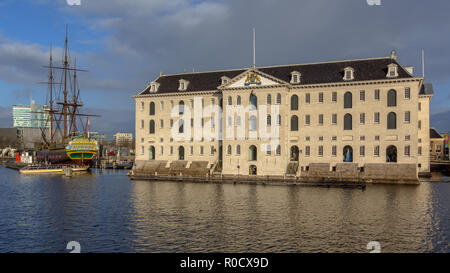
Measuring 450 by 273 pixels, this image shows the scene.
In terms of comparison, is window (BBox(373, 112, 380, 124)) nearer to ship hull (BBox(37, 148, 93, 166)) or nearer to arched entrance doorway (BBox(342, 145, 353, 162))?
arched entrance doorway (BBox(342, 145, 353, 162))

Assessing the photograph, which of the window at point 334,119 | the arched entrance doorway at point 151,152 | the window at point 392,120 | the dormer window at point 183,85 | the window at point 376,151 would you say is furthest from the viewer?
the arched entrance doorway at point 151,152

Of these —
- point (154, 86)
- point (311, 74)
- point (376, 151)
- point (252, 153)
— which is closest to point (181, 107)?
point (154, 86)

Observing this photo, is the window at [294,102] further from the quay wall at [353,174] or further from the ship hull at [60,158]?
the ship hull at [60,158]

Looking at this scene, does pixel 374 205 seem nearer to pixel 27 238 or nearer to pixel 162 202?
pixel 162 202

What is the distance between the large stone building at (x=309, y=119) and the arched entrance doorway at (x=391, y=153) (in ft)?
0.48

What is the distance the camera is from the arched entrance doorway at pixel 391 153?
193ft

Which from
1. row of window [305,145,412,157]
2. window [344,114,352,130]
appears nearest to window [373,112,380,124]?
window [344,114,352,130]

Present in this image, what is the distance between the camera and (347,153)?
59.9 meters

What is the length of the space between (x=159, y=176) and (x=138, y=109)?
52.9 ft

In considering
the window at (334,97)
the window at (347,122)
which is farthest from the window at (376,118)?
the window at (334,97)

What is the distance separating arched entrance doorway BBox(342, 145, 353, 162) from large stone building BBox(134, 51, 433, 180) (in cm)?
15

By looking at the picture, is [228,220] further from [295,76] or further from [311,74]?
[311,74]

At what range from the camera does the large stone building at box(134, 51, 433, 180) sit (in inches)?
2267

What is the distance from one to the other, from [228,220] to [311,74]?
127 ft
